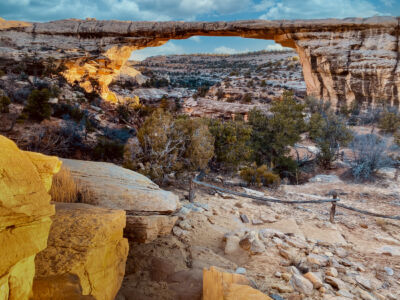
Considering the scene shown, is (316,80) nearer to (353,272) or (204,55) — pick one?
(353,272)

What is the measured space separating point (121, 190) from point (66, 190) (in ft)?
1.80

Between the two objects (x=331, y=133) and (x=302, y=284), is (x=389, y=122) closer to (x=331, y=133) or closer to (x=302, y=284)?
(x=331, y=133)

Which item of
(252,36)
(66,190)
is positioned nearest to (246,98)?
(252,36)

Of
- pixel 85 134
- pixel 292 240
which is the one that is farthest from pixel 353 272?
pixel 85 134

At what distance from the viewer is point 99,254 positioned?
171 cm

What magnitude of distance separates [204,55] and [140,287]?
173ft

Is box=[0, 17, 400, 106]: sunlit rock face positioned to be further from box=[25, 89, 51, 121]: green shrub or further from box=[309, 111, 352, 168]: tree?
box=[25, 89, 51, 121]: green shrub

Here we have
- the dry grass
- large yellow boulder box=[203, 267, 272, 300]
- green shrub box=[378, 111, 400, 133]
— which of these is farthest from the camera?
green shrub box=[378, 111, 400, 133]

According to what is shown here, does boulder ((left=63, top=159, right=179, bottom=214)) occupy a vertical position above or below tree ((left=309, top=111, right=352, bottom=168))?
above

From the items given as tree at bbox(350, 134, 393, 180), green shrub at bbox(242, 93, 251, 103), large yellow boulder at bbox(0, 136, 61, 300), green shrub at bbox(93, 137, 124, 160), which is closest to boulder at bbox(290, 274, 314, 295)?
large yellow boulder at bbox(0, 136, 61, 300)

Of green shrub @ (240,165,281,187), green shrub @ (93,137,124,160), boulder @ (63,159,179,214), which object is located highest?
boulder @ (63,159,179,214)

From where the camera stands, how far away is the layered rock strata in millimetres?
2545

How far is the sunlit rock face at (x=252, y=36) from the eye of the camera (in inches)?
551

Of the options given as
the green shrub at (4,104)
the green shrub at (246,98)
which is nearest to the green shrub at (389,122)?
the green shrub at (246,98)
